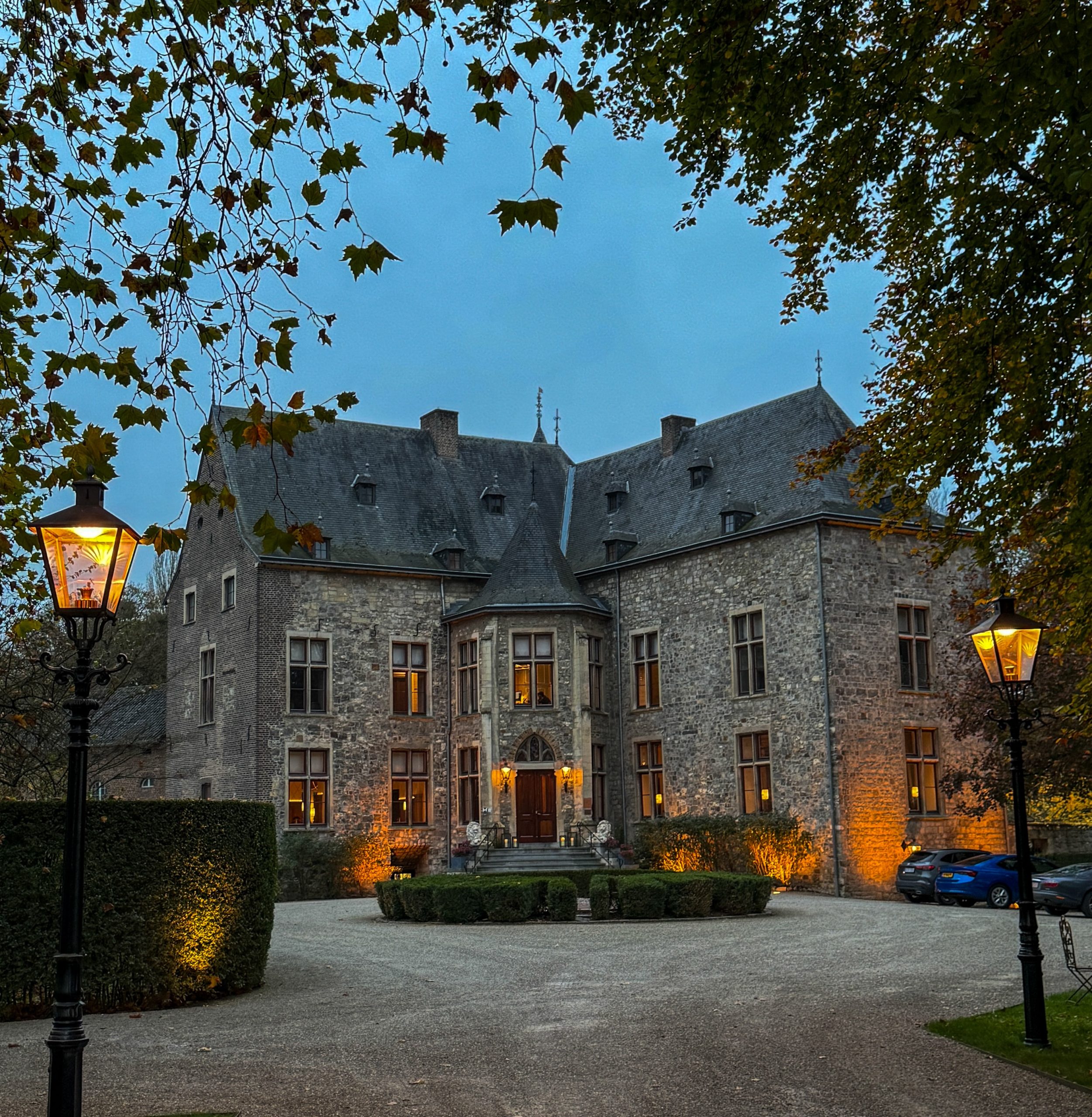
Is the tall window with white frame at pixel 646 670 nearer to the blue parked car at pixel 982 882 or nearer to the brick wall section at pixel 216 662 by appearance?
the blue parked car at pixel 982 882

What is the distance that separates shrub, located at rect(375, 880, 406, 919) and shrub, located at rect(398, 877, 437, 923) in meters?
0.07

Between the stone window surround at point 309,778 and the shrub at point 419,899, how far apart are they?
9.14m

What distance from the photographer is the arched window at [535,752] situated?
3044 cm

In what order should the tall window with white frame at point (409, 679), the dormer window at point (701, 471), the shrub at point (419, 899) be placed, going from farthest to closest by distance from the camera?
the tall window with white frame at point (409, 679) < the dormer window at point (701, 471) < the shrub at point (419, 899)

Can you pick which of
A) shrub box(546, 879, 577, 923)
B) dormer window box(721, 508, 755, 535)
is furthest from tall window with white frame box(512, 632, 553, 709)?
shrub box(546, 879, 577, 923)

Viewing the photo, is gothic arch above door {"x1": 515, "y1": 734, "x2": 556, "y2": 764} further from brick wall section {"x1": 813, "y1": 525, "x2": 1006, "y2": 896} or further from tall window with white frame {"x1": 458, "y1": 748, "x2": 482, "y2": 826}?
brick wall section {"x1": 813, "y1": 525, "x2": 1006, "y2": 896}

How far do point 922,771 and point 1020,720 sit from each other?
61.3 feet

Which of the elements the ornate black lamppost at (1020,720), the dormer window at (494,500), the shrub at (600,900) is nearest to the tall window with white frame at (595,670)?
the dormer window at (494,500)

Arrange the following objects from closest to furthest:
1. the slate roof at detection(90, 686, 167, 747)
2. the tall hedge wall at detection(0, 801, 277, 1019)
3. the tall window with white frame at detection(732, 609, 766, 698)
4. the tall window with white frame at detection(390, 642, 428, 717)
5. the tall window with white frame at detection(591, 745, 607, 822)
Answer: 1. the tall hedge wall at detection(0, 801, 277, 1019)
2. the tall window with white frame at detection(732, 609, 766, 698)
3. the tall window with white frame at detection(591, 745, 607, 822)
4. the tall window with white frame at detection(390, 642, 428, 717)
5. the slate roof at detection(90, 686, 167, 747)

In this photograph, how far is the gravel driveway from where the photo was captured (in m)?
7.91

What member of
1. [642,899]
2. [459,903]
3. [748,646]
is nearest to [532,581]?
[748,646]

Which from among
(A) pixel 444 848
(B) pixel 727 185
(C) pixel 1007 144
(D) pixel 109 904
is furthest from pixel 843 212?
(A) pixel 444 848

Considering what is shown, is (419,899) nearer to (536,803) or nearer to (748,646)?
(536,803)

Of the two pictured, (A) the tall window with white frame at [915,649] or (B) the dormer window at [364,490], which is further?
(B) the dormer window at [364,490]
